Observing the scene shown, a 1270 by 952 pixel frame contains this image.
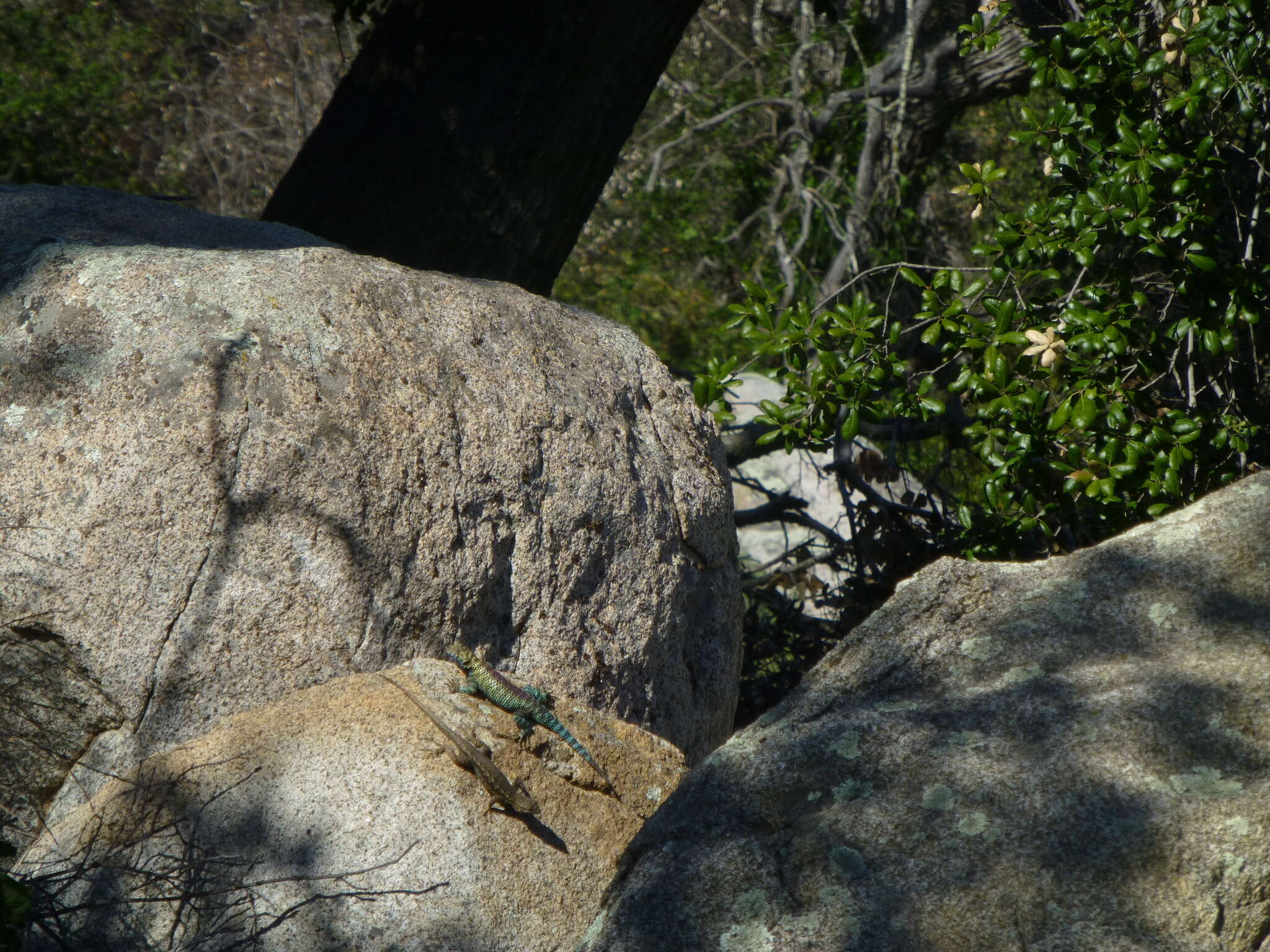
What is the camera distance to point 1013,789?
5.90ft

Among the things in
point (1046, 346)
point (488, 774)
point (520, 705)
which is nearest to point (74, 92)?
point (1046, 346)

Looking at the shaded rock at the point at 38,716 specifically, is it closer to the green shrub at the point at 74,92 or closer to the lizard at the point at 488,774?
the lizard at the point at 488,774

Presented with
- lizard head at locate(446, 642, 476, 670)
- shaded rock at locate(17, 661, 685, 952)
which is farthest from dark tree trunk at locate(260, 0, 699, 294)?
shaded rock at locate(17, 661, 685, 952)

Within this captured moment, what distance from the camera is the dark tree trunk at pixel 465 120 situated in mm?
3965

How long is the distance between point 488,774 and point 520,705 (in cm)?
24

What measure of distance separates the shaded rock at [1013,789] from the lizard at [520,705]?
0.43 metres

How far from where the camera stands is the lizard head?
2.48m

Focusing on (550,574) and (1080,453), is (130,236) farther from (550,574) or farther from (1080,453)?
(1080,453)

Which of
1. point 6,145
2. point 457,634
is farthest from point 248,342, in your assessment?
point 6,145

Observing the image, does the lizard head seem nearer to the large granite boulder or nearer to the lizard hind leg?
the large granite boulder

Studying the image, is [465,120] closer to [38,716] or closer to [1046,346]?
[1046,346]

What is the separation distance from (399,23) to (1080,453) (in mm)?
2677

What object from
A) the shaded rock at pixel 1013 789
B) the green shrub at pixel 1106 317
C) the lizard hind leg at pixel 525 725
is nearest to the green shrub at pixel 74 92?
the green shrub at pixel 1106 317

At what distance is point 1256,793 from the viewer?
1.72 metres
